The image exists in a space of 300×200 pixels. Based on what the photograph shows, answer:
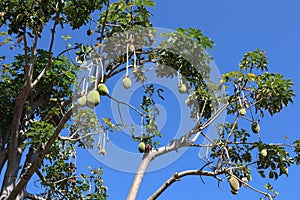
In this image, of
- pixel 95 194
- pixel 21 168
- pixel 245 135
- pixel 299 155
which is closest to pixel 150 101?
pixel 245 135

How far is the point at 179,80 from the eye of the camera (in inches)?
160

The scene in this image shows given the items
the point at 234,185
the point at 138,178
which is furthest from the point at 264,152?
the point at 138,178

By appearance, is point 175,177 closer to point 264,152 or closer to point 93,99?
point 264,152

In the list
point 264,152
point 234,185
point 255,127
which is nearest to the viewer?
point 234,185

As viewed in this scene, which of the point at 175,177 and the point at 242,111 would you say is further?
the point at 242,111

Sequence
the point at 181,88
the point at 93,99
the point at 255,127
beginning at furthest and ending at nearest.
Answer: the point at 255,127 < the point at 181,88 < the point at 93,99

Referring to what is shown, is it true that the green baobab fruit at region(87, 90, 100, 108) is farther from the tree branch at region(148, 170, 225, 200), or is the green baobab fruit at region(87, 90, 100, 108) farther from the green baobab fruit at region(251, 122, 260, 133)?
the green baobab fruit at region(251, 122, 260, 133)

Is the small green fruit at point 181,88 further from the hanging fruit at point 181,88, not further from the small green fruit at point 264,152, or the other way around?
the small green fruit at point 264,152

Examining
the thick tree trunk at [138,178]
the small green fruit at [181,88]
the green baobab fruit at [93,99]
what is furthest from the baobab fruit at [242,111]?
the green baobab fruit at [93,99]

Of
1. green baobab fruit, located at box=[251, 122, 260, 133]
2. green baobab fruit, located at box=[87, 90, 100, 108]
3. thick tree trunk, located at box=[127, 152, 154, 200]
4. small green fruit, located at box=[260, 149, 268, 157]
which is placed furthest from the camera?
green baobab fruit, located at box=[251, 122, 260, 133]

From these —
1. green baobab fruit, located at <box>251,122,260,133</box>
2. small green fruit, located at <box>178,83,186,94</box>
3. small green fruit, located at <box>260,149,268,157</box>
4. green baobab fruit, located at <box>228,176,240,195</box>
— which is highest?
small green fruit, located at <box>178,83,186,94</box>

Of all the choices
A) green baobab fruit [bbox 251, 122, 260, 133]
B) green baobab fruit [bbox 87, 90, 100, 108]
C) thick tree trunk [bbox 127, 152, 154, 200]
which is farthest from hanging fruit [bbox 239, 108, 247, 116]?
green baobab fruit [bbox 87, 90, 100, 108]

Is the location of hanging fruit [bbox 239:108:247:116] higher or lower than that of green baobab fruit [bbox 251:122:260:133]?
higher

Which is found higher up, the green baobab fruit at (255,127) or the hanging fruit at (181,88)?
the hanging fruit at (181,88)
